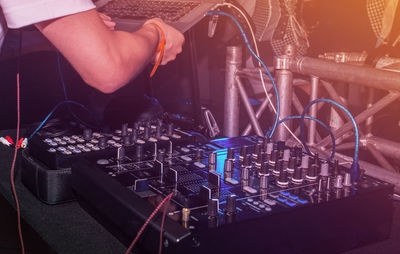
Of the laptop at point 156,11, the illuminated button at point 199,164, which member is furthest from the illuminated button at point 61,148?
the laptop at point 156,11

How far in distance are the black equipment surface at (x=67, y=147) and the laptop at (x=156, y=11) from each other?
34cm

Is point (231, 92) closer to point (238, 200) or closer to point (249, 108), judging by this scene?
point (249, 108)

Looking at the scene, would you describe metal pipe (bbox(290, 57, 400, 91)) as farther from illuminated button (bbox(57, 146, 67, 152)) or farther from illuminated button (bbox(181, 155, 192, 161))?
illuminated button (bbox(57, 146, 67, 152))

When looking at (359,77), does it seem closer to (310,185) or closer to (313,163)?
(313,163)

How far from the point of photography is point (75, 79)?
7.89ft

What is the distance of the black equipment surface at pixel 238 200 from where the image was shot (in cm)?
69

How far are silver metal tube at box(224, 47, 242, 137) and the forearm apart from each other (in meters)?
Answer: 0.79

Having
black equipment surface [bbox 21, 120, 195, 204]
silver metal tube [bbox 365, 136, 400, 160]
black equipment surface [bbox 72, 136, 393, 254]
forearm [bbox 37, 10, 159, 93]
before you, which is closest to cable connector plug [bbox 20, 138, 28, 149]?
black equipment surface [bbox 21, 120, 195, 204]

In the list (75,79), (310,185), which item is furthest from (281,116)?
(75,79)

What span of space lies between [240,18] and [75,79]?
1.20m

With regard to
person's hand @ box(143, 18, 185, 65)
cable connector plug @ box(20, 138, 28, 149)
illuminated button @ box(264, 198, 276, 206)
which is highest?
person's hand @ box(143, 18, 185, 65)

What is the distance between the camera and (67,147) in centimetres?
107

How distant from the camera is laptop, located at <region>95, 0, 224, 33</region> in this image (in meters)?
1.38

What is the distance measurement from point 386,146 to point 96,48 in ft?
3.25
